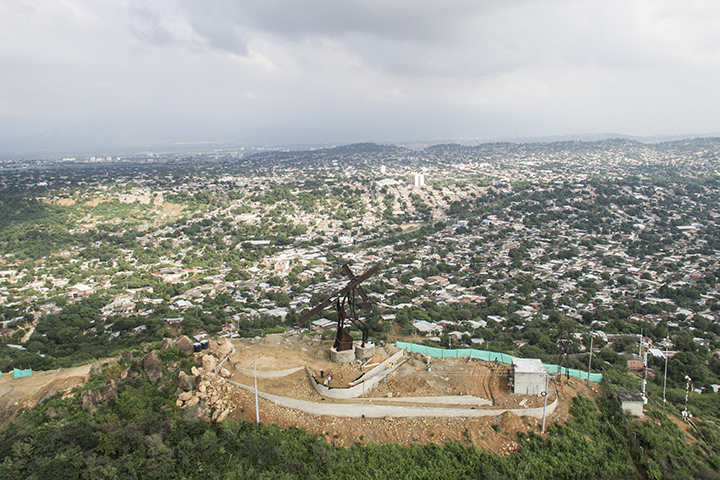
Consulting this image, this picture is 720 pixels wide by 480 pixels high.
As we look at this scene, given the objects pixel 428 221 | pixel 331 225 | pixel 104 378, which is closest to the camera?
pixel 104 378

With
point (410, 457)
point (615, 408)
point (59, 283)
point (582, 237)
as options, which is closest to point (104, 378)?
point (410, 457)

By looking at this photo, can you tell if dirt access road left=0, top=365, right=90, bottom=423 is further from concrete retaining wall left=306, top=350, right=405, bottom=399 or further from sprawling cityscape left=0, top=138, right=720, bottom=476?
concrete retaining wall left=306, top=350, right=405, bottom=399

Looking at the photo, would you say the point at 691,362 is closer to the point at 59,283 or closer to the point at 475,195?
the point at 59,283

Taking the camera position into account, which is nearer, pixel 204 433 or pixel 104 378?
pixel 204 433

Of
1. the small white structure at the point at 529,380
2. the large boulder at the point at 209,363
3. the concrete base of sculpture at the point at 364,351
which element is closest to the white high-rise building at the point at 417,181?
the concrete base of sculpture at the point at 364,351

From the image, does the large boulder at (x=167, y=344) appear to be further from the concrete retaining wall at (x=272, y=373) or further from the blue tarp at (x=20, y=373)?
the blue tarp at (x=20, y=373)

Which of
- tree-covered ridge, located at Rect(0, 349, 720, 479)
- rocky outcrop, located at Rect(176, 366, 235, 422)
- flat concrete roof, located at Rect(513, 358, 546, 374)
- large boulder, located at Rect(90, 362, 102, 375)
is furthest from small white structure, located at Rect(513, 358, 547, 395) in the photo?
large boulder, located at Rect(90, 362, 102, 375)

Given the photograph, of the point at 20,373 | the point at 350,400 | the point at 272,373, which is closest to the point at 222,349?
the point at 272,373

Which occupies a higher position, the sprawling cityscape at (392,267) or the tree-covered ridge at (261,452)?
the tree-covered ridge at (261,452)
